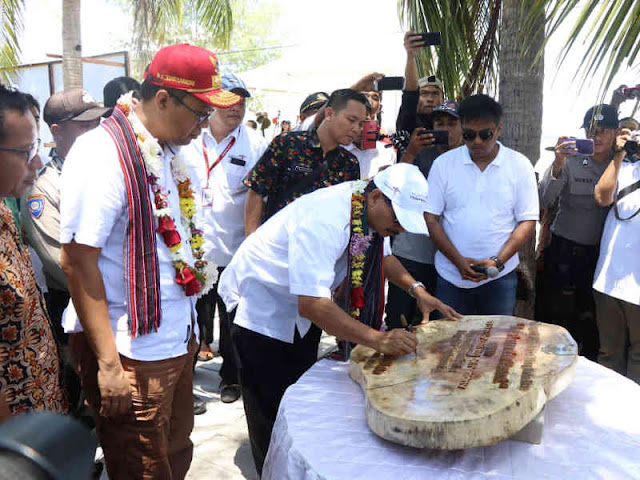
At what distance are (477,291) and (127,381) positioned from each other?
2092 millimetres

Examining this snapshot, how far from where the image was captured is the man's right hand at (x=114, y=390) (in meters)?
1.80

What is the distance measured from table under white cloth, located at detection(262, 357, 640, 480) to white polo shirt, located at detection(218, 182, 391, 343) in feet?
1.15

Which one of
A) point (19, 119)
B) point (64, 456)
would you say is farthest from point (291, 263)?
point (64, 456)

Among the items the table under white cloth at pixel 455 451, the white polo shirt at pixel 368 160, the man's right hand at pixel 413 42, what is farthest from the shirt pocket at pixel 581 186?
the table under white cloth at pixel 455 451

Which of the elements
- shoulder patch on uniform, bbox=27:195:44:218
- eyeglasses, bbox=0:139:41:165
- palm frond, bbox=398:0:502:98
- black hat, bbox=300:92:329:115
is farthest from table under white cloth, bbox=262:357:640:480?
palm frond, bbox=398:0:502:98

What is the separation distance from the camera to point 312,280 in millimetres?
2000

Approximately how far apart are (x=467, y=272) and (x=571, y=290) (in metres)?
1.18

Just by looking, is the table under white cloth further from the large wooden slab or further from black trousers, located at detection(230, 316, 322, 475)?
black trousers, located at detection(230, 316, 322, 475)

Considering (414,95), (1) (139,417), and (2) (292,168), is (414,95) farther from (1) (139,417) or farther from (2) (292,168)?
(1) (139,417)

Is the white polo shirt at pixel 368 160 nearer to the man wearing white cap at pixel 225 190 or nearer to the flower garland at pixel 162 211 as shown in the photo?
the man wearing white cap at pixel 225 190

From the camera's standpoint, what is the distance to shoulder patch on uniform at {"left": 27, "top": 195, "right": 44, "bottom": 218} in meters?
2.67

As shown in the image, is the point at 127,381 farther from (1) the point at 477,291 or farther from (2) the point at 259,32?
(2) the point at 259,32

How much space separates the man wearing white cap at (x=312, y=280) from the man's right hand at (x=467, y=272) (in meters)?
0.68

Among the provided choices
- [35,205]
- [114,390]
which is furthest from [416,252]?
[114,390]
